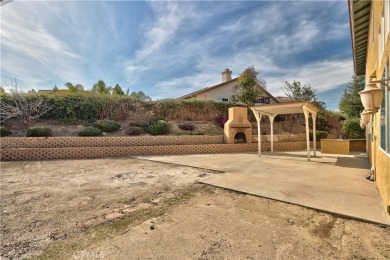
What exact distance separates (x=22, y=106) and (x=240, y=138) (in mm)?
15219

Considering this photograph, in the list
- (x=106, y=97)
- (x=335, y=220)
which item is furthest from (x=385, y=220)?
(x=106, y=97)

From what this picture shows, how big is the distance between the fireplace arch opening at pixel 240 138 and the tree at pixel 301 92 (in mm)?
11056

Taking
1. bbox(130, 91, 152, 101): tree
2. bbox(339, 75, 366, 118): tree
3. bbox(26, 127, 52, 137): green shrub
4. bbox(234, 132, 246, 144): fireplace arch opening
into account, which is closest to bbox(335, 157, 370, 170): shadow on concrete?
bbox(234, 132, 246, 144): fireplace arch opening

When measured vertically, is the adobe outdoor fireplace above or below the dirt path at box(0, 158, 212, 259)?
above

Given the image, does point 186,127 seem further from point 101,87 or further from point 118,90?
point 118,90

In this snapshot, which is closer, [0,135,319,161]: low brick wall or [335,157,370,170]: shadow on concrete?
[335,157,370,170]: shadow on concrete

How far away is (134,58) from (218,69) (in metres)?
16.9

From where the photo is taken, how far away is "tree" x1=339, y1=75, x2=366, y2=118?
2141cm

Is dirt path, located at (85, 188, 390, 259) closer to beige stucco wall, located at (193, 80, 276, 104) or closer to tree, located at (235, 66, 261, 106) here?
tree, located at (235, 66, 261, 106)

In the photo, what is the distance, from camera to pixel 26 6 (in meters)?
2.49

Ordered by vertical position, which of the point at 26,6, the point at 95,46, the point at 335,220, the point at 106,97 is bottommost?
the point at 335,220

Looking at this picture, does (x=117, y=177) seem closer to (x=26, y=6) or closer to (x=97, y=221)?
(x=97, y=221)

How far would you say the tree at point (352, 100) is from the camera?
843 inches

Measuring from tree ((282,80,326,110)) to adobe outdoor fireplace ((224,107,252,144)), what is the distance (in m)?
10.9
